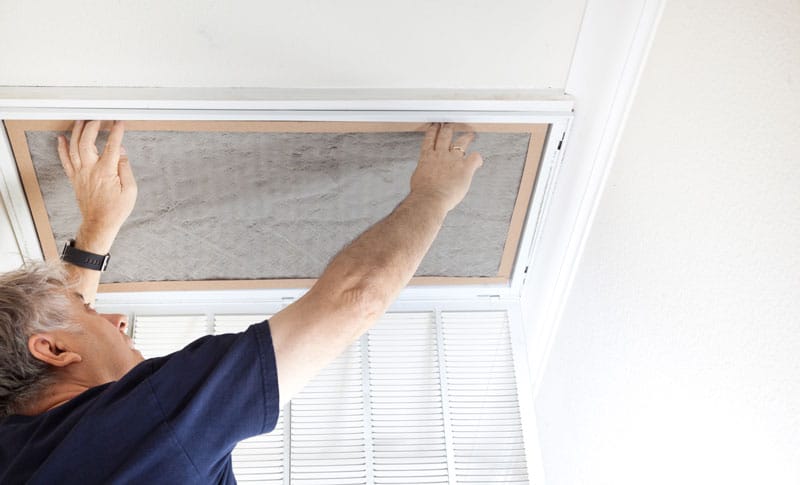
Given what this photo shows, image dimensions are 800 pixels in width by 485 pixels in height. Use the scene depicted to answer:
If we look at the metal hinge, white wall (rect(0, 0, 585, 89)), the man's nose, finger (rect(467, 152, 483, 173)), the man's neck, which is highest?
white wall (rect(0, 0, 585, 89))

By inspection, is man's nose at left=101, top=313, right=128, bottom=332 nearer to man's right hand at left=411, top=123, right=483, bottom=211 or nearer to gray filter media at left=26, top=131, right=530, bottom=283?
gray filter media at left=26, top=131, right=530, bottom=283

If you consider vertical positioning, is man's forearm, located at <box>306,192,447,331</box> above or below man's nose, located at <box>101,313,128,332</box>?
below

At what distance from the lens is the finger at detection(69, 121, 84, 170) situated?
4.11ft

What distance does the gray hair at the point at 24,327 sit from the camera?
41.4 inches

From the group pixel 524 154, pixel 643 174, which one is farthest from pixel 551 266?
pixel 643 174

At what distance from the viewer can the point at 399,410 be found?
1.46 metres

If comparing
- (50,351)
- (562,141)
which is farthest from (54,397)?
(562,141)

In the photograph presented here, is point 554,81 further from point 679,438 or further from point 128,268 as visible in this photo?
point 128,268

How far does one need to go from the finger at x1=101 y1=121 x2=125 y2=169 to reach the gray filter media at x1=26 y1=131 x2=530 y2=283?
19 millimetres

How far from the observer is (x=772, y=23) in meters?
0.85

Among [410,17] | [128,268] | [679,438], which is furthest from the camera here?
[128,268]

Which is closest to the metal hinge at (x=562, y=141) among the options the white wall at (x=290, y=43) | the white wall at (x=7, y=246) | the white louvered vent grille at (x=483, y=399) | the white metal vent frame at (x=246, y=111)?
the white metal vent frame at (x=246, y=111)

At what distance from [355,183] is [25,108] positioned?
559 millimetres

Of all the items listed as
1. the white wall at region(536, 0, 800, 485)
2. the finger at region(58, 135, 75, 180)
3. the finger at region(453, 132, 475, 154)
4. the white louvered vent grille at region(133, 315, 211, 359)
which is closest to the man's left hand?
the finger at region(58, 135, 75, 180)
